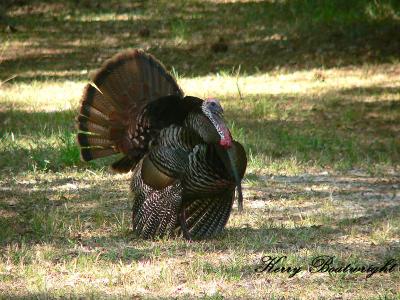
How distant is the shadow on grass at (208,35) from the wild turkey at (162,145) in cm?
650

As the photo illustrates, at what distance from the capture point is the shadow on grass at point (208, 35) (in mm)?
13938

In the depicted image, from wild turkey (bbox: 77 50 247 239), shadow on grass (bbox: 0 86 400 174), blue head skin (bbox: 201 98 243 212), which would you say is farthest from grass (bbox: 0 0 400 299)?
blue head skin (bbox: 201 98 243 212)

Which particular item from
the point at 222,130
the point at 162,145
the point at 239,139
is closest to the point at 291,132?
the point at 239,139

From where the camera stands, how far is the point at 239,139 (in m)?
9.67

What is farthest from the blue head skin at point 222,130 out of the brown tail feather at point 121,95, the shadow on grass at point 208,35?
the shadow on grass at point 208,35

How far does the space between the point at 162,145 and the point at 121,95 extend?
0.73m

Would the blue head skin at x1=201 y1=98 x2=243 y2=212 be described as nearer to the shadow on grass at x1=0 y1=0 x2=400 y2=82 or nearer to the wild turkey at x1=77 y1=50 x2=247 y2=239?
the wild turkey at x1=77 y1=50 x2=247 y2=239

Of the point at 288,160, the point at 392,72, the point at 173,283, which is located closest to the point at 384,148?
the point at 288,160

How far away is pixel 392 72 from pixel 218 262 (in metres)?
7.83

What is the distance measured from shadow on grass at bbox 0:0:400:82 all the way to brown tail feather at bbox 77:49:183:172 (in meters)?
6.45

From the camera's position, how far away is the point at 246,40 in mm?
15039

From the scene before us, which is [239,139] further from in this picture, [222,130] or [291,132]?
[222,130]

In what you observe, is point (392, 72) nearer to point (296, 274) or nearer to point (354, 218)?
point (354, 218)

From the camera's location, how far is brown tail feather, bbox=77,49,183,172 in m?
6.89
